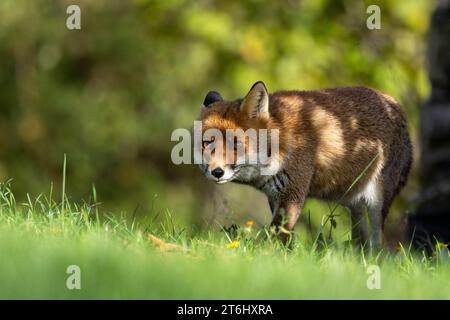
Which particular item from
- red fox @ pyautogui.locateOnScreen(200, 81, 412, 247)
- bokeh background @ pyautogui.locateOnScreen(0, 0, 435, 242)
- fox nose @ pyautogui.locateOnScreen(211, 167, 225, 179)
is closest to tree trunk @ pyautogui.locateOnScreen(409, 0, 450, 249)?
red fox @ pyautogui.locateOnScreen(200, 81, 412, 247)

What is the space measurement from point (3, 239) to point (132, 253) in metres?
Answer: 0.77

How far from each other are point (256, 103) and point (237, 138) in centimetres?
30

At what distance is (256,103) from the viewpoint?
20.3 ft

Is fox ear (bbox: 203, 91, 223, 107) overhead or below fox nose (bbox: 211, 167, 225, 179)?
overhead

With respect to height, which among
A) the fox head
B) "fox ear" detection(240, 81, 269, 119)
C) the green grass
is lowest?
the green grass

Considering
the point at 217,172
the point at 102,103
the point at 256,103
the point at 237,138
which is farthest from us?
the point at 102,103

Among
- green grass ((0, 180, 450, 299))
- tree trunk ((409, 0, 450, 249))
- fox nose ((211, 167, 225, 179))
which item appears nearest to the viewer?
green grass ((0, 180, 450, 299))

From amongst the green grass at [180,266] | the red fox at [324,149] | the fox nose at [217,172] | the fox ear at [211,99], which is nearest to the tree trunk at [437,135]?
the red fox at [324,149]

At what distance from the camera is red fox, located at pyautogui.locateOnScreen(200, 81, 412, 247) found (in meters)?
6.19

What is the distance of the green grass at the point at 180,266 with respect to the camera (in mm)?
4672

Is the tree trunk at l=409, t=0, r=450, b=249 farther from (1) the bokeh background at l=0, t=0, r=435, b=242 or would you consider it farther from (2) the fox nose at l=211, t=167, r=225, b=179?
(1) the bokeh background at l=0, t=0, r=435, b=242

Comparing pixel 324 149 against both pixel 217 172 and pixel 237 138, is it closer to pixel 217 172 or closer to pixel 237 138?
pixel 237 138

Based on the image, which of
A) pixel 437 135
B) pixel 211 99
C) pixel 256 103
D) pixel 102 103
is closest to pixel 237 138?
pixel 256 103

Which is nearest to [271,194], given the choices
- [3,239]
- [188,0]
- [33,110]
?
[3,239]
